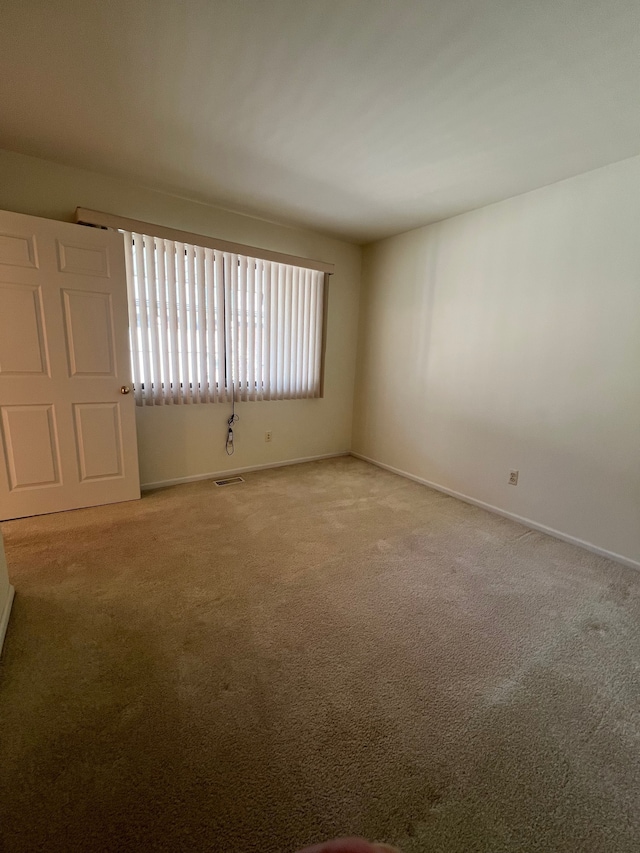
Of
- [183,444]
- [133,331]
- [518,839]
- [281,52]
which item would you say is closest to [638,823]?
[518,839]

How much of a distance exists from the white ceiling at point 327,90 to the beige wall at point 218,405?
164mm

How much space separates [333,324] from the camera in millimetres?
4074

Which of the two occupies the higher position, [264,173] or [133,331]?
[264,173]

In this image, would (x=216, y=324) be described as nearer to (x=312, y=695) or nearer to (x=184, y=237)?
(x=184, y=237)

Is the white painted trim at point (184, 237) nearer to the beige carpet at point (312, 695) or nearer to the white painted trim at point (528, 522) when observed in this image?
the beige carpet at point (312, 695)

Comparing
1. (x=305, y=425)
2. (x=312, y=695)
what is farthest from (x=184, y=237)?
(x=312, y=695)

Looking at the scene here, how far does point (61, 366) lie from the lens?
2.54 metres

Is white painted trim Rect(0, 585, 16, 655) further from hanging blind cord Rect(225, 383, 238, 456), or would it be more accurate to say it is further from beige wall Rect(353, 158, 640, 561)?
beige wall Rect(353, 158, 640, 561)

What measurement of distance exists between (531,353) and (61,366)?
3.51 meters

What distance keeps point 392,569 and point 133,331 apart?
270 centimetres

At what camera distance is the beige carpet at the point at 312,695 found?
97cm

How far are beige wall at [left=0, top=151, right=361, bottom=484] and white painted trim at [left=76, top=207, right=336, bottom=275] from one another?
135 mm

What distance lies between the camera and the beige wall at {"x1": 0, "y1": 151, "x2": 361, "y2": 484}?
252 cm

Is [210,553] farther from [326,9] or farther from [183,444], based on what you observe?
[326,9]
